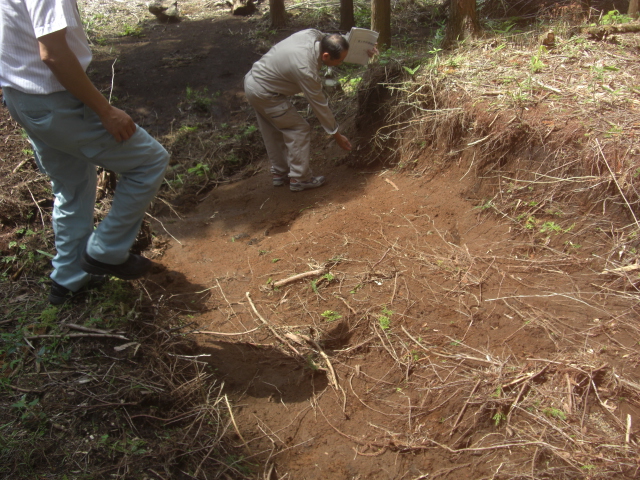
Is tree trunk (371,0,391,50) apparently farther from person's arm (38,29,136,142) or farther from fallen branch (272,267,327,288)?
person's arm (38,29,136,142)

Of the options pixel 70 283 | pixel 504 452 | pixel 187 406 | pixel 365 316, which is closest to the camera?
pixel 504 452

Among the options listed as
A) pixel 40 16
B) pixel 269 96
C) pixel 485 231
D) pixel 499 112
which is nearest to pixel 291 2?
pixel 269 96

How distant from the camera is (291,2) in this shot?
10398 mm

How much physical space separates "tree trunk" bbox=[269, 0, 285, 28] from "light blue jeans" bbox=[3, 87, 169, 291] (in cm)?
731

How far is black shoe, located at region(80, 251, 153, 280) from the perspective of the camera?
8.84 ft

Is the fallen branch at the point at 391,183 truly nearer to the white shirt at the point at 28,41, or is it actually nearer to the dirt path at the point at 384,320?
the dirt path at the point at 384,320

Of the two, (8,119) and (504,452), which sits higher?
(8,119)

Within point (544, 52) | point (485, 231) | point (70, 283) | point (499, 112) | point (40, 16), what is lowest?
point (485, 231)

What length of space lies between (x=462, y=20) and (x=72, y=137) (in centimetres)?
436

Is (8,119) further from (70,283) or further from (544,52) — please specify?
(544,52)

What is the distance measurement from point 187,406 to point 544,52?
174 inches

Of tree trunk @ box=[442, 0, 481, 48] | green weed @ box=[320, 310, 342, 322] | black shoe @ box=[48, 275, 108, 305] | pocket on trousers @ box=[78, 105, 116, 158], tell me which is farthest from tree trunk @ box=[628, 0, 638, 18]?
black shoe @ box=[48, 275, 108, 305]

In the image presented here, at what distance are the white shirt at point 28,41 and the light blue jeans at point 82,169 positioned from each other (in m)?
0.06

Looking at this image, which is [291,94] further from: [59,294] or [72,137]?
[59,294]
